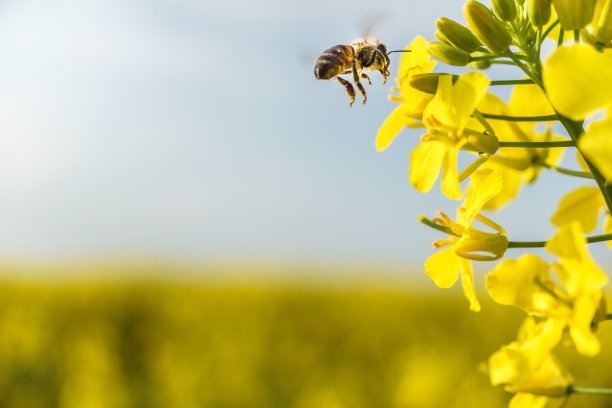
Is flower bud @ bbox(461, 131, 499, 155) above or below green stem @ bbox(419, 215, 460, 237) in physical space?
above

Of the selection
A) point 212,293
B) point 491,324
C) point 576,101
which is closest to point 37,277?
point 212,293

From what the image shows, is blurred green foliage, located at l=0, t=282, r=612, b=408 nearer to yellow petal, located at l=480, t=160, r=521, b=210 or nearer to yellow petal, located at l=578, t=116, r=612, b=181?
yellow petal, located at l=480, t=160, r=521, b=210

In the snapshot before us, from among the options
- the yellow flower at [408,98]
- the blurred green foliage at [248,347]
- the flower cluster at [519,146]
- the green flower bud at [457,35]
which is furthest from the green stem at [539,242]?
the blurred green foliage at [248,347]

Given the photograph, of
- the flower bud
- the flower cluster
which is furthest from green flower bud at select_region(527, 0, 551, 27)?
the flower bud

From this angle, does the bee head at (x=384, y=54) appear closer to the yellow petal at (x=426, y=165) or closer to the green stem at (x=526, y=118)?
the green stem at (x=526, y=118)

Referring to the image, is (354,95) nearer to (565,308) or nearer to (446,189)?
(446,189)

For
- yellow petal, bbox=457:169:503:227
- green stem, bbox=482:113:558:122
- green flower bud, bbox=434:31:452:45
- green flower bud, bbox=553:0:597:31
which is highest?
green flower bud, bbox=434:31:452:45

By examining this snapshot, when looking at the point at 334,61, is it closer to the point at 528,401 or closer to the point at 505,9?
the point at 505,9
